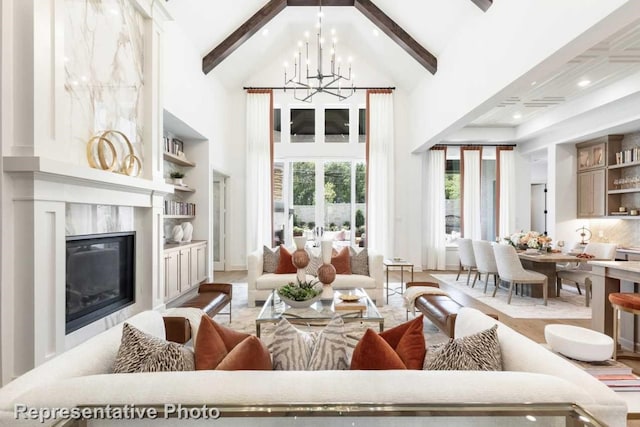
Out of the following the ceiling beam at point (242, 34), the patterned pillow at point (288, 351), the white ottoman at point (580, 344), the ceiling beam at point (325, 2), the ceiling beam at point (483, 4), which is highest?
the ceiling beam at point (325, 2)

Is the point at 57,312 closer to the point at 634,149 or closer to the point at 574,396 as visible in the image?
the point at 574,396

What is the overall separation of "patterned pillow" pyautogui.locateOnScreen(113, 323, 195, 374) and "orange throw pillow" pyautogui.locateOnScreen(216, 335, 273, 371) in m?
0.17

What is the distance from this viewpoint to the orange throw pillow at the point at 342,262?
479cm

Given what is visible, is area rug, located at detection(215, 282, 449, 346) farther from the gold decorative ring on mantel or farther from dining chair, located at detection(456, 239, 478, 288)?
the gold decorative ring on mantel

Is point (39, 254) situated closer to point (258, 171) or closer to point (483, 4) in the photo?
point (483, 4)

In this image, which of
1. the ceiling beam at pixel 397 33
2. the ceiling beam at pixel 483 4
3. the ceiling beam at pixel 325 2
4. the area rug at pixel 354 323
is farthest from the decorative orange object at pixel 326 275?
the ceiling beam at pixel 325 2

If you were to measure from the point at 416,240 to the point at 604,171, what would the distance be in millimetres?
3599

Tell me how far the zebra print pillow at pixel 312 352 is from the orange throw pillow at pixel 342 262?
341 centimetres

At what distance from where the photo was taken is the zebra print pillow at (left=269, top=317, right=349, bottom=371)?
129 cm

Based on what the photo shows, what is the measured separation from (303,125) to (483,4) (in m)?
4.46

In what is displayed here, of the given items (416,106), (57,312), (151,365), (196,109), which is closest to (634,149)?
(416,106)

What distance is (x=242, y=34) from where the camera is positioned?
6.06m

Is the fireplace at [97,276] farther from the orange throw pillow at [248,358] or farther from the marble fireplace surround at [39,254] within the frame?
the orange throw pillow at [248,358]

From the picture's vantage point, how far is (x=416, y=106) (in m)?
7.25
